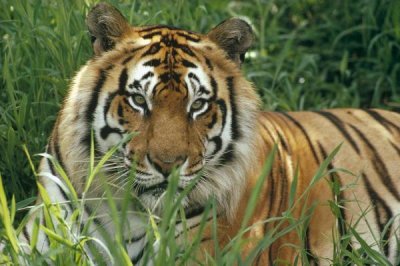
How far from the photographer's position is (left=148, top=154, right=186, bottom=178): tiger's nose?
311cm

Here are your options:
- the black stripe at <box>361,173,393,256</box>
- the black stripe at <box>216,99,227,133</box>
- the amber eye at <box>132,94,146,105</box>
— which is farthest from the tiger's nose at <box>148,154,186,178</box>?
the black stripe at <box>361,173,393,256</box>

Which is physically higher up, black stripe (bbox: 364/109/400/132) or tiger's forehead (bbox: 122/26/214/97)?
tiger's forehead (bbox: 122/26/214/97)

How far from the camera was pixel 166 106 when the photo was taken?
10.5ft

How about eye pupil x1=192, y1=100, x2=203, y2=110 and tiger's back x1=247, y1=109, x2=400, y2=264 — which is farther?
tiger's back x1=247, y1=109, x2=400, y2=264

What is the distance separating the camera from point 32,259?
277 cm

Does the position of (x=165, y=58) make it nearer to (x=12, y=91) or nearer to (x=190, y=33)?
(x=190, y=33)

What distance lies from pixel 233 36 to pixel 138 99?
1.50 feet

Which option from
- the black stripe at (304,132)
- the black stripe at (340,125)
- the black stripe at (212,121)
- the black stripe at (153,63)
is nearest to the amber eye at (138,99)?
the black stripe at (153,63)

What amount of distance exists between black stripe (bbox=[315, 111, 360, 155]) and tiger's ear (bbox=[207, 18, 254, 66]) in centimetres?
67

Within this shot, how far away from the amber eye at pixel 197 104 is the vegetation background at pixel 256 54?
0.56 m

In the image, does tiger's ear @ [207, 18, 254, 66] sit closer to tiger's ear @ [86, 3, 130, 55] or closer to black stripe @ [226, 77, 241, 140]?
black stripe @ [226, 77, 241, 140]

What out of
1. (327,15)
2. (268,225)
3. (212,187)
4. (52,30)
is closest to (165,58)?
(212,187)

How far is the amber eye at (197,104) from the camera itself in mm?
3267

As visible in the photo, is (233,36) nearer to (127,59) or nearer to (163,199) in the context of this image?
(127,59)
